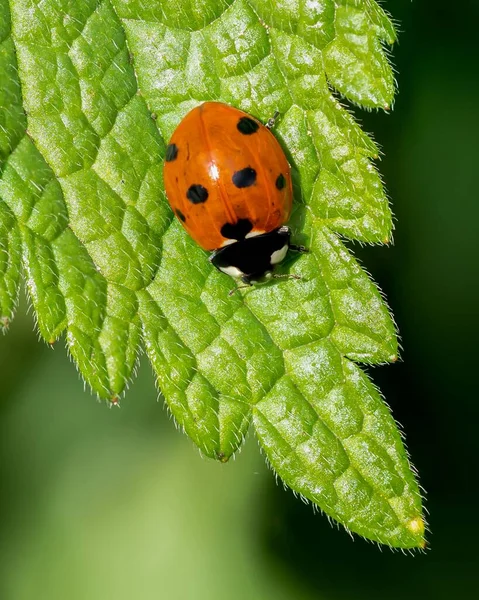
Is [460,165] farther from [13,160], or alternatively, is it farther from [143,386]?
[13,160]

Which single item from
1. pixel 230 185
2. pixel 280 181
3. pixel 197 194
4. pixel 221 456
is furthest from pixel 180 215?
pixel 221 456

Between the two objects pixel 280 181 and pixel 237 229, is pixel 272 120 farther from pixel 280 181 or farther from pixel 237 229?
pixel 237 229

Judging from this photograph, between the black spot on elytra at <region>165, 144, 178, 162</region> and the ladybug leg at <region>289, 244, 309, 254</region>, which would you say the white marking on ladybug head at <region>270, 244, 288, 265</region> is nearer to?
the ladybug leg at <region>289, 244, 309, 254</region>

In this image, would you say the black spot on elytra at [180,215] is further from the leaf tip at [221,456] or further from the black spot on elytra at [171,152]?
the leaf tip at [221,456]

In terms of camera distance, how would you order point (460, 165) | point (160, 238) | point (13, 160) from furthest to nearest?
point (460, 165) < point (160, 238) < point (13, 160)

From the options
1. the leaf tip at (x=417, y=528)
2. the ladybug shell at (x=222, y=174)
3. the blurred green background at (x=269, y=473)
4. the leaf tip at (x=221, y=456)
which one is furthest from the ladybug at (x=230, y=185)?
the blurred green background at (x=269, y=473)

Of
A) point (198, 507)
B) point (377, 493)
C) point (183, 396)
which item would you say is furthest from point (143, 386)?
point (377, 493)

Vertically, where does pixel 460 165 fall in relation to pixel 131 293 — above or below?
below
